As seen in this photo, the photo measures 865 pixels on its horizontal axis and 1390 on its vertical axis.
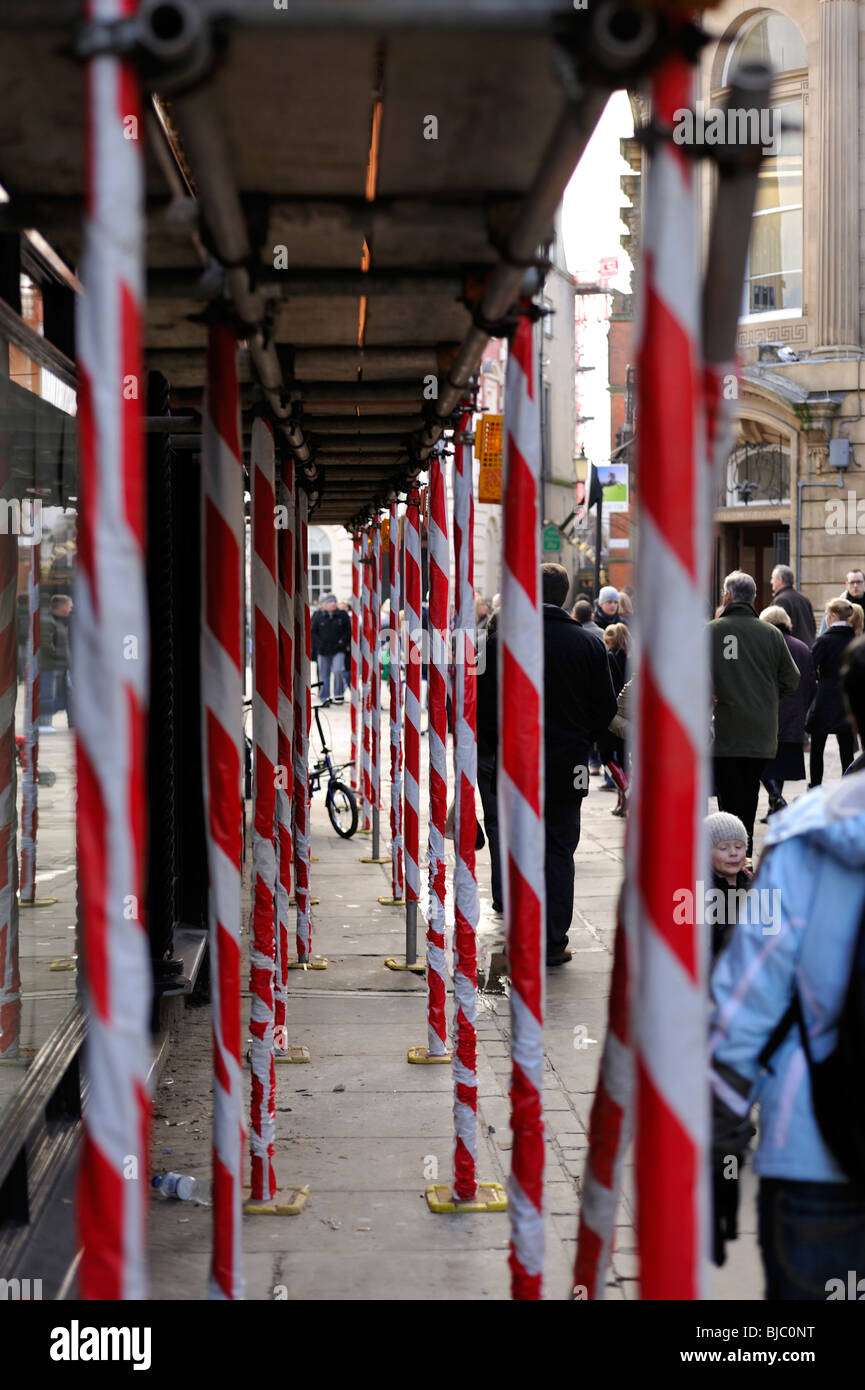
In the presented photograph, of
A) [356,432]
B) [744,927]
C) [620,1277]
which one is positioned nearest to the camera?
[744,927]

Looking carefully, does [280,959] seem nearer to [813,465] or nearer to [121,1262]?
[121,1262]

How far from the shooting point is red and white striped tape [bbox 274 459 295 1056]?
672cm

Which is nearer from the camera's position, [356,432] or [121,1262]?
[121,1262]

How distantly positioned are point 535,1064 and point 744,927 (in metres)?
1.11

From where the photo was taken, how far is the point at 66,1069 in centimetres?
514

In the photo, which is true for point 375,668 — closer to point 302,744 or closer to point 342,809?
point 342,809

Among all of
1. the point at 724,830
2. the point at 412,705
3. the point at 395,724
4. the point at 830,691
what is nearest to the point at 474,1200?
the point at 724,830

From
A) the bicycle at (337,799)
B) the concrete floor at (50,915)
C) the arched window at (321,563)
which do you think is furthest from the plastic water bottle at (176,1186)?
the arched window at (321,563)

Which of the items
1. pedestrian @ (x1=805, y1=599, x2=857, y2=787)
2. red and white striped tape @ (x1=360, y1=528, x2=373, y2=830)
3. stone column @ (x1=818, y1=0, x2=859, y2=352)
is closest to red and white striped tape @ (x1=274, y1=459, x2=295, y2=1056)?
red and white striped tape @ (x1=360, y1=528, x2=373, y2=830)

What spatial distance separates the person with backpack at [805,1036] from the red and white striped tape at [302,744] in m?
5.85

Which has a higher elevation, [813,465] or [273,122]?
[813,465]

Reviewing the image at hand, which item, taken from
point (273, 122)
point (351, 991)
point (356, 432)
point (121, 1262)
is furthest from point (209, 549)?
point (351, 991)

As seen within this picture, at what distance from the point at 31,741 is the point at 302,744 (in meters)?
4.09
